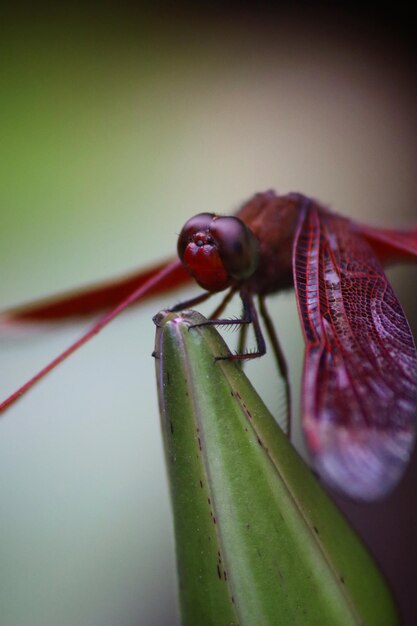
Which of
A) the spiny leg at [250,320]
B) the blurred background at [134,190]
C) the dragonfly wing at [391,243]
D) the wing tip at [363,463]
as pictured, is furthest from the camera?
the blurred background at [134,190]

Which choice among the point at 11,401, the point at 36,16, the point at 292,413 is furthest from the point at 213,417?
the point at 36,16

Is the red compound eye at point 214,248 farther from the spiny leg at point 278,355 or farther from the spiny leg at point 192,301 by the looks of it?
the spiny leg at point 278,355

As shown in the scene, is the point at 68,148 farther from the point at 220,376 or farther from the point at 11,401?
the point at 220,376

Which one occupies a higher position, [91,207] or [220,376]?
[91,207]

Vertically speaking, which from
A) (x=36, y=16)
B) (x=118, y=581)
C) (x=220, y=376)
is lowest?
(x=118, y=581)

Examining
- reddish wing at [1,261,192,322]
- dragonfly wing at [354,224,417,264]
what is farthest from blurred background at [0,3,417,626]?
dragonfly wing at [354,224,417,264]

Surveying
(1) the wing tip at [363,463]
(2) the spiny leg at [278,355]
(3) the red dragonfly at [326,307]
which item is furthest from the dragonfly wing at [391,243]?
(1) the wing tip at [363,463]

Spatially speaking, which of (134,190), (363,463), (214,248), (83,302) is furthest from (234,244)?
(134,190)
